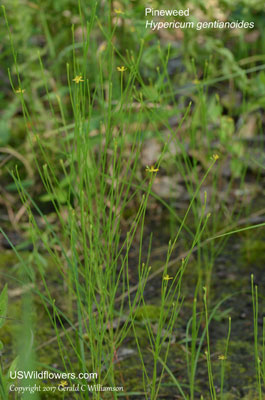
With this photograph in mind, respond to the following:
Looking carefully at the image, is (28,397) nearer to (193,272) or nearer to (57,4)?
(193,272)

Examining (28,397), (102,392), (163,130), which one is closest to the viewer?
(28,397)

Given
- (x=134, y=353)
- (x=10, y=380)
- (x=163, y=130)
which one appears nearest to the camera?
(x=10, y=380)

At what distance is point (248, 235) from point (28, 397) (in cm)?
108

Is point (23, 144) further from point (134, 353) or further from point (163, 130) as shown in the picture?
point (134, 353)

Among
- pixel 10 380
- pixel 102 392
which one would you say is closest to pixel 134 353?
pixel 102 392

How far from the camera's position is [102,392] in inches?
42.7

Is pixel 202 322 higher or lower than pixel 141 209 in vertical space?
lower

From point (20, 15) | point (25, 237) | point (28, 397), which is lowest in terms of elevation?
point (25, 237)

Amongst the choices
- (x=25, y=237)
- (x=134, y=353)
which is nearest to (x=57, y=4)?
(x=25, y=237)

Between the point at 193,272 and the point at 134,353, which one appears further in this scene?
the point at 193,272

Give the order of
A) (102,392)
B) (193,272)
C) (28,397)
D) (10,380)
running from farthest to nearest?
(193,272) < (102,392) < (10,380) < (28,397)

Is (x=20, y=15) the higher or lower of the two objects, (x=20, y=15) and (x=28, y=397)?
the higher

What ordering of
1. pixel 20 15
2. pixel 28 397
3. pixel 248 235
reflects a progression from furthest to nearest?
pixel 20 15 < pixel 248 235 < pixel 28 397

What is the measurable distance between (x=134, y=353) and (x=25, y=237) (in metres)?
0.67
